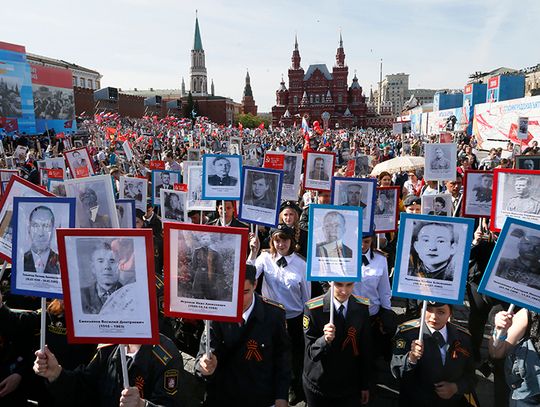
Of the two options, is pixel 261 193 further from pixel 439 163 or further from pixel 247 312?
pixel 439 163

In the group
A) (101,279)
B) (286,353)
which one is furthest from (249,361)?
(101,279)

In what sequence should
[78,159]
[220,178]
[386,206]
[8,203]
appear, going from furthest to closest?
[78,159] → [220,178] → [386,206] → [8,203]

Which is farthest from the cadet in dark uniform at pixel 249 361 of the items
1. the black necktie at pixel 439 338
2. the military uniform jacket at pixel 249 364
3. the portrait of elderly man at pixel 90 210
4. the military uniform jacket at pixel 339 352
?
the portrait of elderly man at pixel 90 210

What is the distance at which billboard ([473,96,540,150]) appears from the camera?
992 inches

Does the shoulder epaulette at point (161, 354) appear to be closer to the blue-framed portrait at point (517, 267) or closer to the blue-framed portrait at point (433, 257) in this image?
the blue-framed portrait at point (433, 257)

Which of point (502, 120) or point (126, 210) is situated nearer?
point (126, 210)

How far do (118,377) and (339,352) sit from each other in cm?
165

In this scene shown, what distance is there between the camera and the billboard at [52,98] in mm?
42750

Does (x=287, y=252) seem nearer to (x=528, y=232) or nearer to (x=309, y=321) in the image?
(x=309, y=321)

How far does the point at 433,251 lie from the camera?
9.75 ft

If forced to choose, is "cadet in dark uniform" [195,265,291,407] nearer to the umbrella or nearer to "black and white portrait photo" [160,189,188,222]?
"black and white portrait photo" [160,189,188,222]

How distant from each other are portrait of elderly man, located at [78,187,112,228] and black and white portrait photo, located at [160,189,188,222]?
255cm

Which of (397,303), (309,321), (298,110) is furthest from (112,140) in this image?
(298,110)

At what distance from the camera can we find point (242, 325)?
10.1 ft
